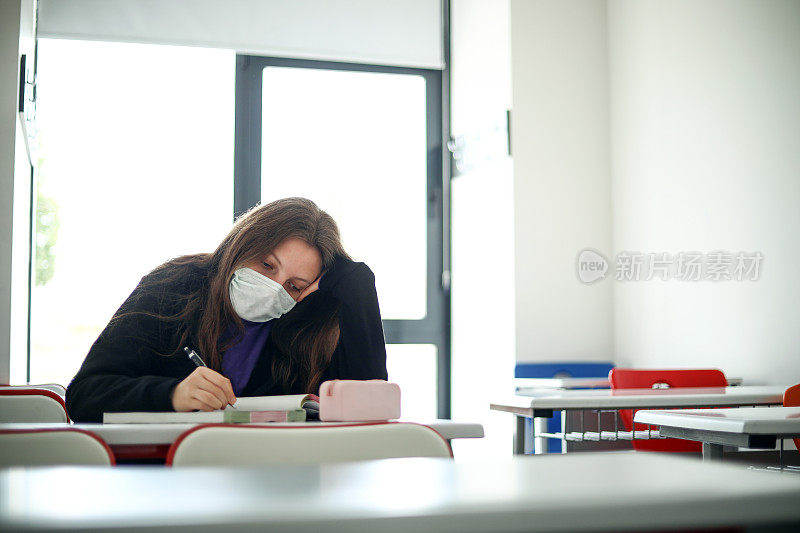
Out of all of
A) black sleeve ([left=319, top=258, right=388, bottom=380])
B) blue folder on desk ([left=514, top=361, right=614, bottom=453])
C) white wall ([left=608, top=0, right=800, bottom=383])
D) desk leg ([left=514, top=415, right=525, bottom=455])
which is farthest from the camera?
blue folder on desk ([left=514, top=361, right=614, bottom=453])

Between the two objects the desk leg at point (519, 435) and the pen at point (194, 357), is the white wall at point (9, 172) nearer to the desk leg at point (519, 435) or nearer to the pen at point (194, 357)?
the pen at point (194, 357)

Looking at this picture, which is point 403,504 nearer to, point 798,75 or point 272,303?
point 272,303

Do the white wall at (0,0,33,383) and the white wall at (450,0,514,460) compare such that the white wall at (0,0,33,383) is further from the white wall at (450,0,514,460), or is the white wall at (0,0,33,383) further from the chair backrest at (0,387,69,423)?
the white wall at (450,0,514,460)

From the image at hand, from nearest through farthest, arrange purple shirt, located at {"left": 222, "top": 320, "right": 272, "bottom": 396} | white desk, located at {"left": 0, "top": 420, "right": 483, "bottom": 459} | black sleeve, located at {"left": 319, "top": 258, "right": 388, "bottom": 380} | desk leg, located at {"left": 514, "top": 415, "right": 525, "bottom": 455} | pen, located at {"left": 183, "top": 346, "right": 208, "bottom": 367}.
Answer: white desk, located at {"left": 0, "top": 420, "right": 483, "bottom": 459}
pen, located at {"left": 183, "top": 346, "right": 208, "bottom": 367}
purple shirt, located at {"left": 222, "top": 320, "right": 272, "bottom": 396}
black sleeve, located at {"left": 319, "top": 258, "right": 388, "bottom": 380}
desk leg, located at {"left": 514, "top": 415, "right": 525, "bottom": 455}

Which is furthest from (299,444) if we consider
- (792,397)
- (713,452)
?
(792,397)

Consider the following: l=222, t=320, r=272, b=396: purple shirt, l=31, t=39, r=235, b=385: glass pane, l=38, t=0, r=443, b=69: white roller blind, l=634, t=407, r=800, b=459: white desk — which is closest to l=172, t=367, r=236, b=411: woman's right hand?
l=222, t=320, r=272, b=396: purple shirt

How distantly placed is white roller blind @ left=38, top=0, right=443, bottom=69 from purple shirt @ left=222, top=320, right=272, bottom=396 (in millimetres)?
3161

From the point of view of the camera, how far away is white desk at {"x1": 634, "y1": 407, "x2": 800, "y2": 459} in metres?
1.54

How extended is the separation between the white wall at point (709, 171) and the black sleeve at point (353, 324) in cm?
198

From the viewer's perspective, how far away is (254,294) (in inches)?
85.3

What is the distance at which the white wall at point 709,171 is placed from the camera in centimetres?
339

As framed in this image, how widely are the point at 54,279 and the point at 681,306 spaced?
11.4 ft

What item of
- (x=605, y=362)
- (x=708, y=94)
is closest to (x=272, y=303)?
(x=708, y=94)

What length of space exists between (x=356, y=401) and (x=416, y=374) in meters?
3.81
